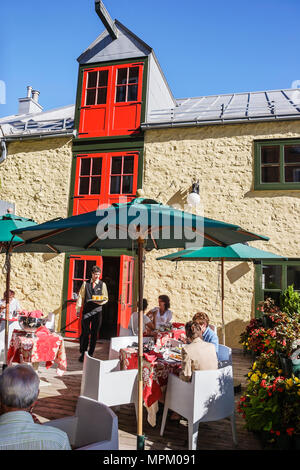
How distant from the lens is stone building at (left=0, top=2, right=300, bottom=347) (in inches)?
312

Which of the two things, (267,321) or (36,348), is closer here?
(36,348)

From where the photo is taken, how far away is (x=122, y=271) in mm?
8250

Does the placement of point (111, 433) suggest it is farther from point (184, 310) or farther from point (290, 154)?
point (290, 154)

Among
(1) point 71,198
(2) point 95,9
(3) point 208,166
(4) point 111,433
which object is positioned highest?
(2) point 95,9

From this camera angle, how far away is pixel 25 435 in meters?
1.47

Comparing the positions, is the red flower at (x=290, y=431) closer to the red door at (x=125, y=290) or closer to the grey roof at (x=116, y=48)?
the red door at (x=125, y=290)

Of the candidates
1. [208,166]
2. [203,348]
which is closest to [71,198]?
[208,166]

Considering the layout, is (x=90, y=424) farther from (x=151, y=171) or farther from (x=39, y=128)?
(x=39, y=128)

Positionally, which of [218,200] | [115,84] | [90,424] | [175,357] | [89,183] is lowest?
[90,424]

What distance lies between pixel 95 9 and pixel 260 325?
8946 millimetres

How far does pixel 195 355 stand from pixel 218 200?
538 centimetres

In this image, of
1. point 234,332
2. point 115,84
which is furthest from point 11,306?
point 115,84

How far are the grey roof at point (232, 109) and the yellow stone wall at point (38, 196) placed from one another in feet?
9.26

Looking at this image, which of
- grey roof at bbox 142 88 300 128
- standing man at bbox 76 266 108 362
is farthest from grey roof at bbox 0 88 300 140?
standing man at bbox 76 266 108 362
